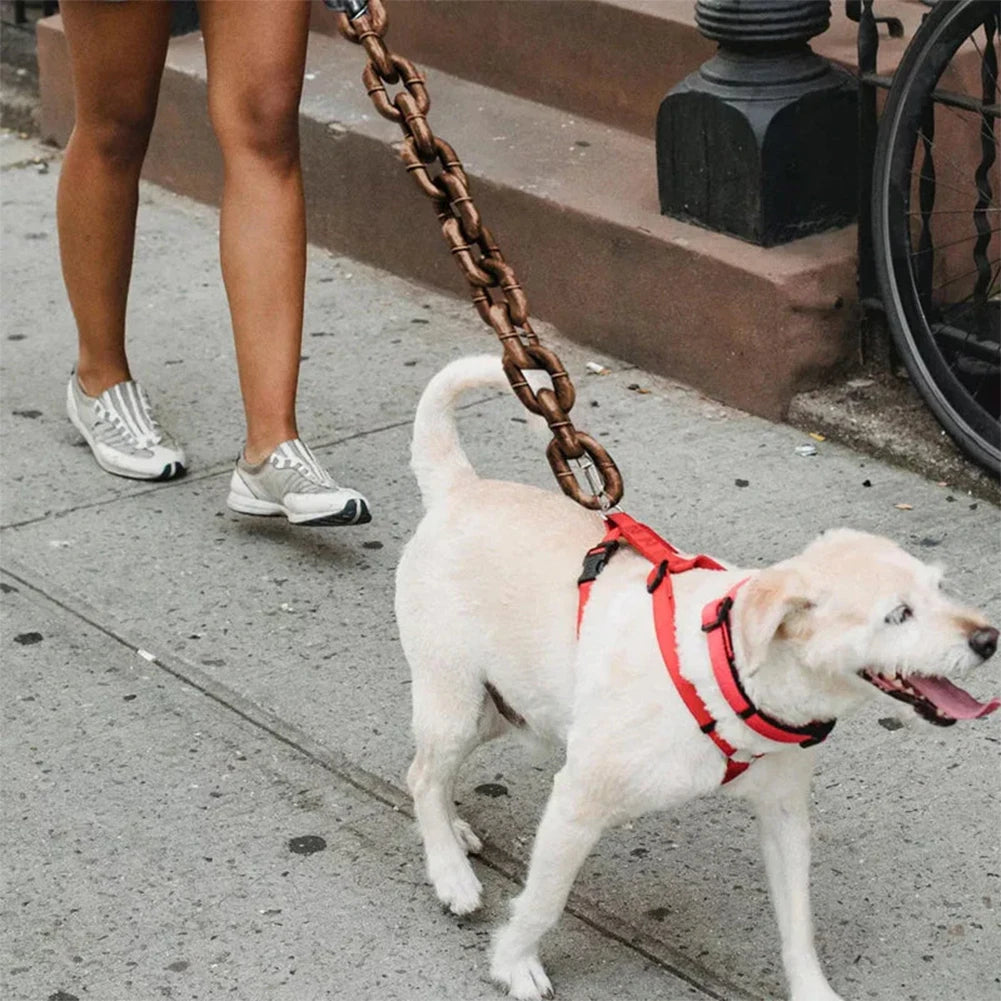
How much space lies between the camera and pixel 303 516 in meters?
4.39

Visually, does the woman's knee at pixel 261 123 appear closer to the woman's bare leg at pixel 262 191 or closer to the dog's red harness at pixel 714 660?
the woman's bare leg at pixel 262 191

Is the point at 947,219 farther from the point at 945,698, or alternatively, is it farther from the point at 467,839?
the point at 945,698

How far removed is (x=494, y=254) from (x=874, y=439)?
1939 mm

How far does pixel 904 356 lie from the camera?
4.76 metres

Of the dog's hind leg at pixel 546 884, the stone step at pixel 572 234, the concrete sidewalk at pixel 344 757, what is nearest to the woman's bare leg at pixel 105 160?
the concrete sidewalk at pixel 344 757

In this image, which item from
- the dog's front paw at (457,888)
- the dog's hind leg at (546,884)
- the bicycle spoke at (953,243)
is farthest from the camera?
the bicycle spoke at (953,243)

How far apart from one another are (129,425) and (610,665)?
243cm

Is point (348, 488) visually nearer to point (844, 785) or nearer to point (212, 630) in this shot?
point (212, 630)

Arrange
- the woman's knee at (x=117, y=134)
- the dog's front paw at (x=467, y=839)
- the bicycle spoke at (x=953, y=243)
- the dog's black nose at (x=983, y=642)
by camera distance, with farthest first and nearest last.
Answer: the bicycle spoke at (x=953, y=243) < the woman's knee at (x=117, y=134) < the dog's front paw at (x=467, y=839) < the dog's black nose at (x=983, y=642)

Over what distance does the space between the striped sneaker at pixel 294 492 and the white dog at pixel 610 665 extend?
1.05 meters

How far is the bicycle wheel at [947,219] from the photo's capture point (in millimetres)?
4516

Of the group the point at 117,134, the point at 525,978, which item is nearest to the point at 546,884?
the point at 525,978

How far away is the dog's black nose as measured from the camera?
2.49 meters

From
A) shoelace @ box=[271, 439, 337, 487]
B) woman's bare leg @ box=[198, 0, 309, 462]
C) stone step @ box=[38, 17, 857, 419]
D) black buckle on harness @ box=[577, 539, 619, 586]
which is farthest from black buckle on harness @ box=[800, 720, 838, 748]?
stone step @ box=[38, 17, 857, 419]
